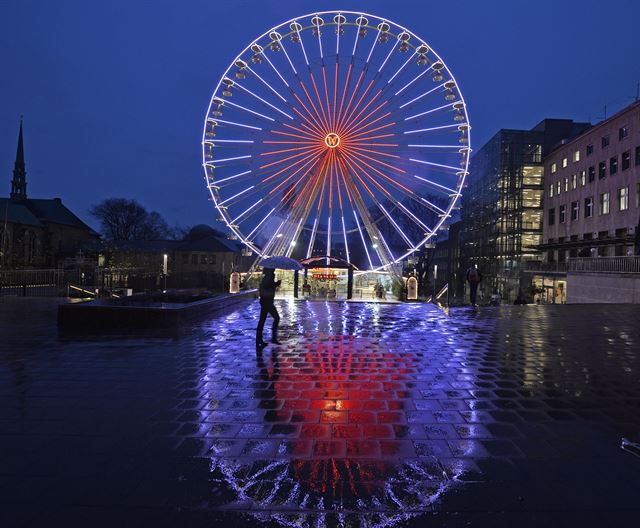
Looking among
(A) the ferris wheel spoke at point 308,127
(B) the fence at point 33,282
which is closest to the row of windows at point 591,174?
(A) the ferris wheel spoke at point 308,127

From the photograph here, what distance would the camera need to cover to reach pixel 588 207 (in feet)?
138

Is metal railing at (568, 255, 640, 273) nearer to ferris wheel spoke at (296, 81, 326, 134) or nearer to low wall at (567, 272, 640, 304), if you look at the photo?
low wall at (567, 272, 640, 304)

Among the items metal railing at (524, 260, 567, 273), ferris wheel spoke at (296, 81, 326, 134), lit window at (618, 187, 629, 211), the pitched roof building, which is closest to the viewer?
ferris wheel spoke at (296, 81, 326, 134)

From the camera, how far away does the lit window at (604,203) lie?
127ft

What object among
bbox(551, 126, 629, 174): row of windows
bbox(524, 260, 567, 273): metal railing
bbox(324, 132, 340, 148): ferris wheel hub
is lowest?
bbox(524, 260, 567, 273): metal railing

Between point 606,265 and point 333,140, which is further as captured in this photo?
point 333,140

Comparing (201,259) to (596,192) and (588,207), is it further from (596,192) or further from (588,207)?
(596,192)

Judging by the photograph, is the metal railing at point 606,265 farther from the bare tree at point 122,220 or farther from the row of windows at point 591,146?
the bare tree at point 122,220

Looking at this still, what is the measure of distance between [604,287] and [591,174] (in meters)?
25.1

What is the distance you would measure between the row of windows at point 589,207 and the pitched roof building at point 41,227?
6235 cm

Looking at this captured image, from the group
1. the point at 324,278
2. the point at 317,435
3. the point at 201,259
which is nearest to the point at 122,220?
the point at 201,259

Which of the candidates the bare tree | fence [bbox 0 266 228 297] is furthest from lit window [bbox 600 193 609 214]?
the bare tree

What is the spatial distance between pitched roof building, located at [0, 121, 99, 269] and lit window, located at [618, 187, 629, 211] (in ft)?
206

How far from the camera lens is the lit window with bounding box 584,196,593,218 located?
41.4 metres
